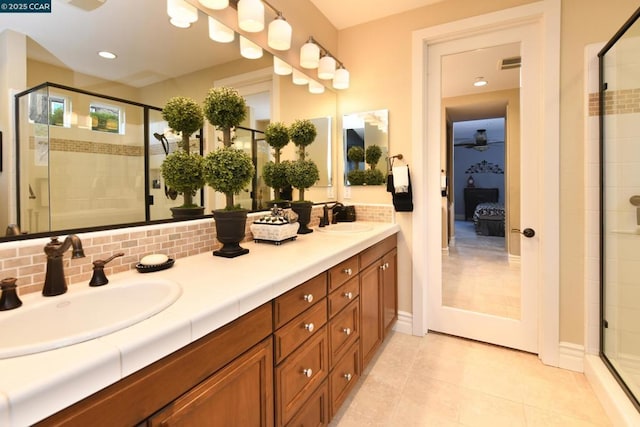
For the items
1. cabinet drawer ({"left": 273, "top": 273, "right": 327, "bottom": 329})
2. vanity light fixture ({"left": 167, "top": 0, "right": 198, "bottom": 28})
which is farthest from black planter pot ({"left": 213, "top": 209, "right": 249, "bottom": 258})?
vanity light fixture ({"left": 167, "top": 0, "right": 198, "bottom": 28})

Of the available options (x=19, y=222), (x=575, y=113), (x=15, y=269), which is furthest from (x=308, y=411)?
(x=575, y=113)

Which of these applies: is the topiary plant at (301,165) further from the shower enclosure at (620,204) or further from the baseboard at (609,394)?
the baseboard at (609,394)

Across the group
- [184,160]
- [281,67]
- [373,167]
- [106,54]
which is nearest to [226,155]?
[184,160]

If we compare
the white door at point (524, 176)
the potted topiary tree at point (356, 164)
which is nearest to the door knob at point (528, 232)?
the white door at point (524, 176)

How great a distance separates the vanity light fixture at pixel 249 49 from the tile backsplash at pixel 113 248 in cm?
106

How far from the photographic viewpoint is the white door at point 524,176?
213 centimetres

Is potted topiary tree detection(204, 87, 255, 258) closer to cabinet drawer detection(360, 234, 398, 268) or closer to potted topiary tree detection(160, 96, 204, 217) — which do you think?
potted topiary tree detection(160, 96, 204, 217)

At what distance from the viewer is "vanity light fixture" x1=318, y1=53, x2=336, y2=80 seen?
2396mm

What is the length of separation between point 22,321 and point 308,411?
3.42ft

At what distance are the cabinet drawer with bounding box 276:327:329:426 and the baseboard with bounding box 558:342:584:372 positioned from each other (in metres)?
1.73

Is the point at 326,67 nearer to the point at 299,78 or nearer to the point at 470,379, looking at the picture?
the point at 299,78

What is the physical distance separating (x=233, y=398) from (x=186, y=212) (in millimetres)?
885

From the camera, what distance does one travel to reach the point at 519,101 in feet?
7.22

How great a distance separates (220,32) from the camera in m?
1.67
